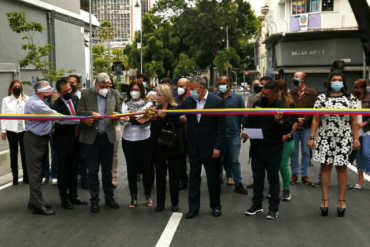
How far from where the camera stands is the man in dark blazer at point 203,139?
6578mm

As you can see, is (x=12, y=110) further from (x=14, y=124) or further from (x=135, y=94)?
(x=135, y=94)

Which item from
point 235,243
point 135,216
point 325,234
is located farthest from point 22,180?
point 325,234

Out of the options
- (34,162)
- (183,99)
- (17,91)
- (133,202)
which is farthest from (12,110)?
(133,202)

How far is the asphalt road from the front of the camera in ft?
18.4

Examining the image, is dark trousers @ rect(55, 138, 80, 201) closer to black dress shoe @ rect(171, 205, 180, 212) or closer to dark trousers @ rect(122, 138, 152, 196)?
dark trousers @ rect(122, 138, 152, 196)

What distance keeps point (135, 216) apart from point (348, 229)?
294 cm

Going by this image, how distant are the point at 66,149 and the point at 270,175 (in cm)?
312

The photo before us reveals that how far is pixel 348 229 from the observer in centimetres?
606

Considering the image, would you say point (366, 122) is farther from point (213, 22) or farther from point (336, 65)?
point (213, 22)

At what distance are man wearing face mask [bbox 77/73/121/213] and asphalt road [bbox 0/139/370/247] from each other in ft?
1.28

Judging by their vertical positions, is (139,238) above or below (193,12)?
below

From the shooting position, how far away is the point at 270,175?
659 cm

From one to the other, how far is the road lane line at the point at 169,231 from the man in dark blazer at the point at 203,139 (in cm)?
20

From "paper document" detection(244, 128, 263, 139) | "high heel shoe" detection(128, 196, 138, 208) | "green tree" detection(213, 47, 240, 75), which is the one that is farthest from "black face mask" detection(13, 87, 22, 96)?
"green tree" detection(213, 47, 240, 75)
